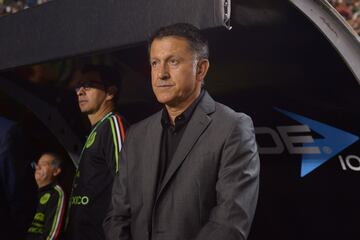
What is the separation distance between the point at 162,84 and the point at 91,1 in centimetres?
53

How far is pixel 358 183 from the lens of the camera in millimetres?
1648

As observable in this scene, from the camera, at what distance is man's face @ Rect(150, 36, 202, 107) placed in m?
1.35

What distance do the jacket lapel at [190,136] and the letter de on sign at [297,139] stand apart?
0.55 meters

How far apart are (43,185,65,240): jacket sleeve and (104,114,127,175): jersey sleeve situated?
1.23m

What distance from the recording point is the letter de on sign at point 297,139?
5.78ft

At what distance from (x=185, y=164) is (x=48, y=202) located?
2052mm

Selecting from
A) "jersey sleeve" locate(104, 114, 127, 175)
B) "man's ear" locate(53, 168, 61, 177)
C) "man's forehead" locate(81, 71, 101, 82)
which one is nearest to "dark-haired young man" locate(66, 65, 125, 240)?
"jersey sleeve" locate(104, 114, 127, 175)

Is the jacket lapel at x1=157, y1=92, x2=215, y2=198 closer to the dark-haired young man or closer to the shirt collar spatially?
the shirt collar

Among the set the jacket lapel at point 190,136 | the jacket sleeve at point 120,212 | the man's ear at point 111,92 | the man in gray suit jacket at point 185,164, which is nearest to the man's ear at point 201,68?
the man in gray suit jacket at point 185,164

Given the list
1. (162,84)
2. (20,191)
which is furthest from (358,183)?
Result: (20,191)

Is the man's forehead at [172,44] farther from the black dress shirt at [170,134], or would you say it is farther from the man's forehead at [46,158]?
the man's forehead at [46,158]

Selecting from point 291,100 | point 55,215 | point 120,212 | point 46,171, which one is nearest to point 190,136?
point 120,212

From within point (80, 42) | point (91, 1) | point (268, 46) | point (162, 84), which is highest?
point (91, 1)

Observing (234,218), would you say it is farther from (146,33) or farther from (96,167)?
(96,167)
